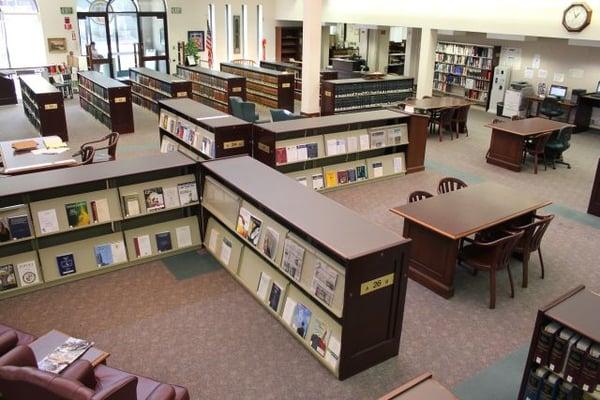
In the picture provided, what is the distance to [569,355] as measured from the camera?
130 inches

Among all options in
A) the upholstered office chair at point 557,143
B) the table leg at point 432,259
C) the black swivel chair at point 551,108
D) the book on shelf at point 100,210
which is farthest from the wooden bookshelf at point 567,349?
the black swivel chair at point 551,108

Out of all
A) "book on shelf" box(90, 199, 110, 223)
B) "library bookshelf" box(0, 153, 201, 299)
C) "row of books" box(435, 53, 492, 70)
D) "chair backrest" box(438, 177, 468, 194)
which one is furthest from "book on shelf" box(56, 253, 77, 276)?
"row of books" box(435, 53, 492, 70)

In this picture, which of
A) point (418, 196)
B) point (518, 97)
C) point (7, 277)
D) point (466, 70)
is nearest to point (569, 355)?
point (418, 196)

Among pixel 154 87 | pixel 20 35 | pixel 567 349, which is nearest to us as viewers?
pixel 567 349

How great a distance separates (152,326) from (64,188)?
5.49ft

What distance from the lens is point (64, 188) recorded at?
201 inches

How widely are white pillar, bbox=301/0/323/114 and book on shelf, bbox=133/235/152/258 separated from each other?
868 cm

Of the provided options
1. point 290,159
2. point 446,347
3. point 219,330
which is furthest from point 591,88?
point 219,330

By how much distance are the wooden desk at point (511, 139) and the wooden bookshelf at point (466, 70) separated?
5.62m

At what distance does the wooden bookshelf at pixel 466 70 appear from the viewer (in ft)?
49.3

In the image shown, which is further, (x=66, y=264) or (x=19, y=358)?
(x=66, y=264)

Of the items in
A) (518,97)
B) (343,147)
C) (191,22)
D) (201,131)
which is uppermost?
(191,22)

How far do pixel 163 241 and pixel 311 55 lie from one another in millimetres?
8716

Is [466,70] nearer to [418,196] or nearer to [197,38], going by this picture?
Result: [197,38]
